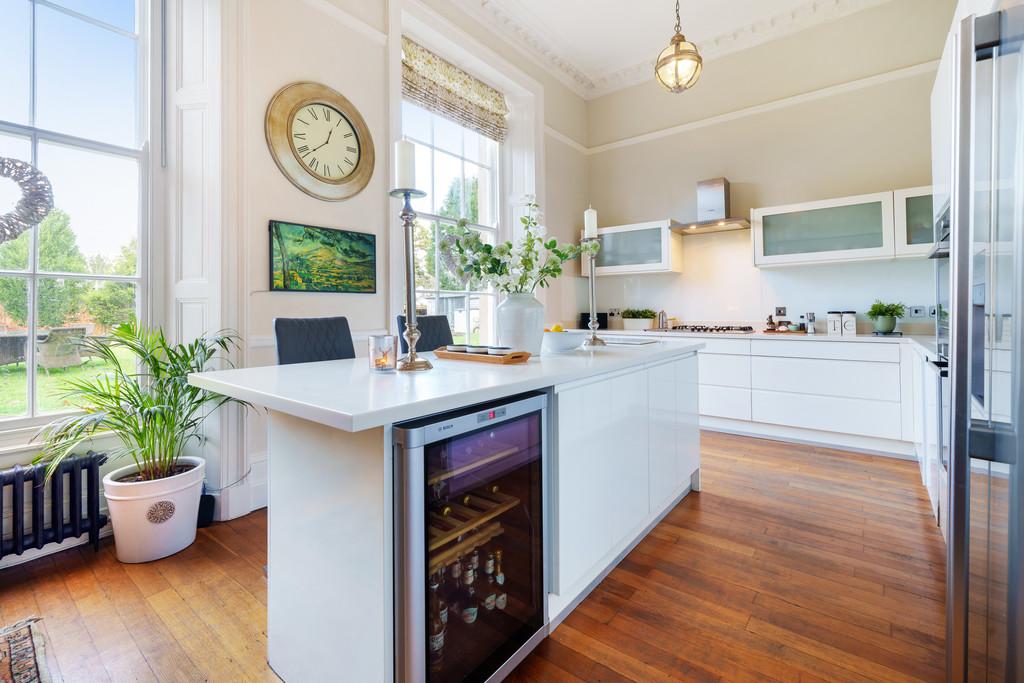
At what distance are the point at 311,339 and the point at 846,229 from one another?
12.6 ft

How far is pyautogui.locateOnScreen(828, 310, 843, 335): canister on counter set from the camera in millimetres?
3650

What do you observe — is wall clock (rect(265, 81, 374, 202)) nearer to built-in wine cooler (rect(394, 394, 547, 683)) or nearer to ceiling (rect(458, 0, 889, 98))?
ceiling (rect(458, 0, 889, 98))

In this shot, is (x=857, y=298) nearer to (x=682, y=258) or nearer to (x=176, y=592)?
(x=682, y=258)

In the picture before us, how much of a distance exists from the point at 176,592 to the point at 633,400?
189 cm

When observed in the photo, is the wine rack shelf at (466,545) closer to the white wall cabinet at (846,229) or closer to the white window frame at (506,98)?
the white window frame at (506,98)

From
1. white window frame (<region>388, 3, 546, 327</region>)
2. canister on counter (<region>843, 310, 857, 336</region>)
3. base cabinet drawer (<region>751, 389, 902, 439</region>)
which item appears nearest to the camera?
white window frame (<region>388, 3, 546, 327</region>)

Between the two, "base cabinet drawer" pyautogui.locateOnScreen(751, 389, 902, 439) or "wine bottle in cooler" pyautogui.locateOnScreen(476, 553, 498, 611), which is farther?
"base cabinet drawer" pyautogui.locateOnScreen(751, 389, 902, 439)

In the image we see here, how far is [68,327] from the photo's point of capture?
7.26 feet

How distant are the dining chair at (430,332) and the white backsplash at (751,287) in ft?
9.46

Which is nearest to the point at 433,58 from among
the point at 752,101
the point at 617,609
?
the point at 752,101

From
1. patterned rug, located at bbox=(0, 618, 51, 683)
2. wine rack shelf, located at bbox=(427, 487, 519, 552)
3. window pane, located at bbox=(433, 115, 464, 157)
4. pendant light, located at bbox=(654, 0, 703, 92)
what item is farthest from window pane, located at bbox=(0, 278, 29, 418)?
pendant light, located at bbox=(654, 0, 703, 92)

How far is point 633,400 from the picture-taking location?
1.87m

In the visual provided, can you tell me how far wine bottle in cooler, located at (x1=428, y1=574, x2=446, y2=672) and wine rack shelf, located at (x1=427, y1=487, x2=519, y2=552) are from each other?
95 mm

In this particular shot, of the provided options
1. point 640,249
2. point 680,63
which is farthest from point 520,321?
point 640,249
